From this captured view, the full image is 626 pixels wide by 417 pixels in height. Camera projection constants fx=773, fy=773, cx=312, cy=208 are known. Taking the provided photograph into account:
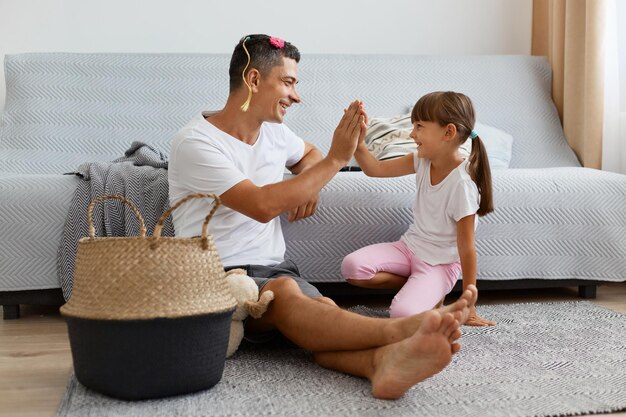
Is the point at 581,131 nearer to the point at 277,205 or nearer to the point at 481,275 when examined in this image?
the point at 481,275

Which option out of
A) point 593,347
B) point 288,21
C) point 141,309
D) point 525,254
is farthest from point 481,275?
point 288,21

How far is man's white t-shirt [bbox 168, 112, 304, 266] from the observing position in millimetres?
1790

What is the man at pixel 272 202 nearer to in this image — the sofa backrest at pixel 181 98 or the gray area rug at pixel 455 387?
the gray area rug at pixel 455 387

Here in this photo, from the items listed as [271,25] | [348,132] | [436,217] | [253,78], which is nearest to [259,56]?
[253,78]

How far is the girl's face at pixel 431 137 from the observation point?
209 cm

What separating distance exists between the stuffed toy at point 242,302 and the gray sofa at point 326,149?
0.53 meters

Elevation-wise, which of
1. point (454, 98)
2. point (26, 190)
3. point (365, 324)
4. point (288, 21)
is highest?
point (288, 21)

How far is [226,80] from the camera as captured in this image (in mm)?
2980

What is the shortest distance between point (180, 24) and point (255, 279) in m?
1.77

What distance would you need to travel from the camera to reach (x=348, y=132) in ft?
5.91

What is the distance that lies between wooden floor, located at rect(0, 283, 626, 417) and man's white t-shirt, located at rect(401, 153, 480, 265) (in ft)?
1.18

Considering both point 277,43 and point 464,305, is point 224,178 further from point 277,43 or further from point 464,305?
point 464,305

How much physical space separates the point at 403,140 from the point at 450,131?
50 cm

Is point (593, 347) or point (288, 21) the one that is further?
point (288, 21)
